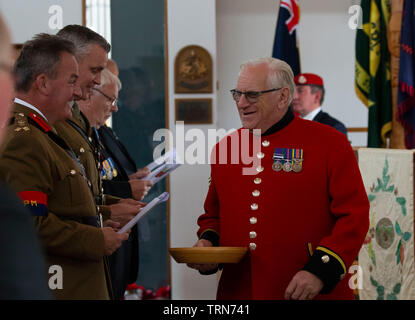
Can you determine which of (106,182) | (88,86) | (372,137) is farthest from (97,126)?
(372,137)

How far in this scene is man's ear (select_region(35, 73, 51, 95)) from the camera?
2.13m

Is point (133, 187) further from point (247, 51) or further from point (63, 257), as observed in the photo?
point (247, 51)

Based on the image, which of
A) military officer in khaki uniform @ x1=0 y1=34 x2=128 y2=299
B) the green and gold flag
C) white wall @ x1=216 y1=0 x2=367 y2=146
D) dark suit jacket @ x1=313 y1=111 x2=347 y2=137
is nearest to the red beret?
dark suit jacket @ x1=313 y1=111 x2=347 y2=137

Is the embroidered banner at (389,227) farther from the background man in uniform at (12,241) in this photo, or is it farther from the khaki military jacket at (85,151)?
the background man in uniform at (12,241)

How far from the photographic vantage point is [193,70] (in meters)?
6.08

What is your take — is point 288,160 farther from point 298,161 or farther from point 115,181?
point 115,181

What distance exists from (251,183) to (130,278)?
1.15 m

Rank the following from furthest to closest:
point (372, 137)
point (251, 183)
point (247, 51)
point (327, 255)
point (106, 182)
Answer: point (247, 51) < point (372, 137) < point (106, 182) < point (251, 183) < point (327, 255)

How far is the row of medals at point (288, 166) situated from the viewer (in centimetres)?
244

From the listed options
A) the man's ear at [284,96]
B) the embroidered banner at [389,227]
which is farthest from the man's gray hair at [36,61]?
the embroidered banner at [389,227]

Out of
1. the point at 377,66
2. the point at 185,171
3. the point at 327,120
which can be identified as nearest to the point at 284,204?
the point at 377,66

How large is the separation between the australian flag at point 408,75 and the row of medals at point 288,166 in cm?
254

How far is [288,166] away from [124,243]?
3.87 ft
